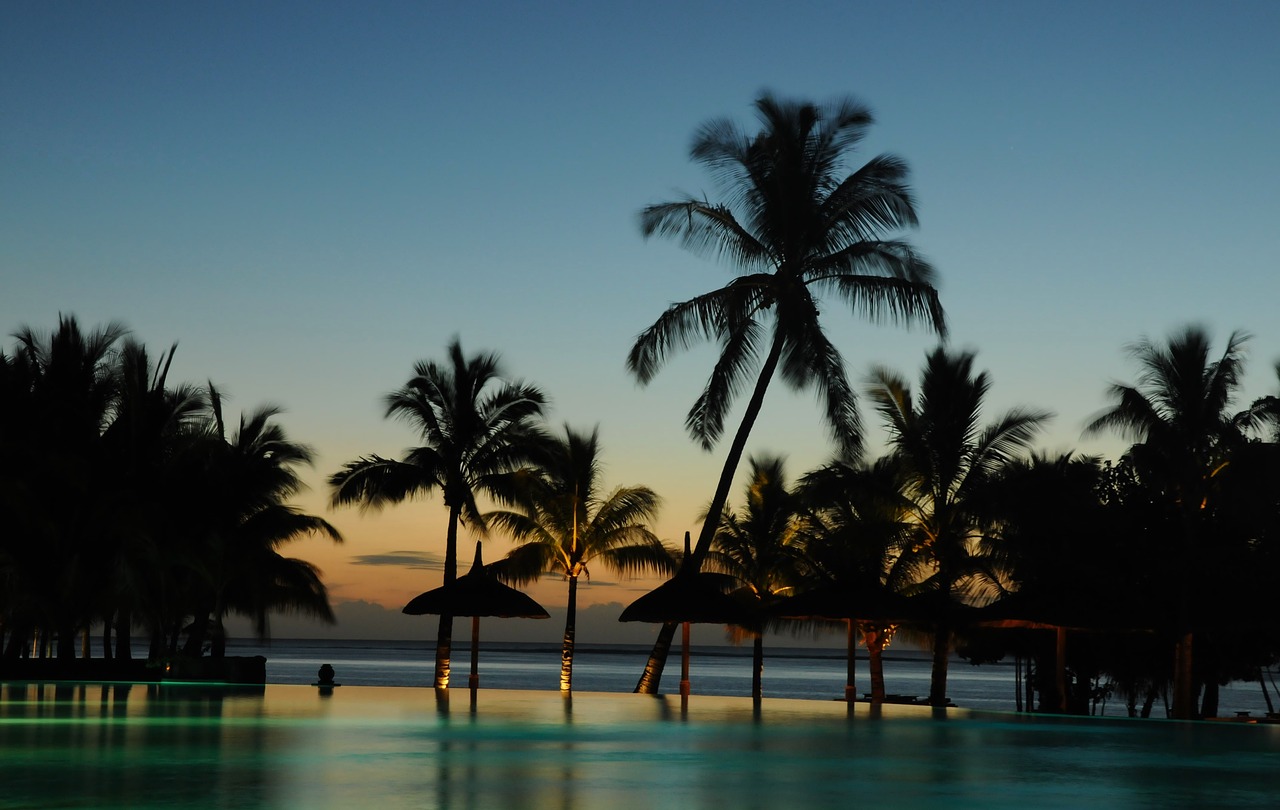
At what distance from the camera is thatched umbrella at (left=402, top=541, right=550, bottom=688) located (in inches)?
867

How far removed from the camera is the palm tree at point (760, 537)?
1073 inches

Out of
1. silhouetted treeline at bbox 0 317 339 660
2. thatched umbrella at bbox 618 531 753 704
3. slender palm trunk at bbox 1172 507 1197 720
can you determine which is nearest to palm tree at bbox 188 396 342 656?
silhouetted treeline at bbox 0 317 339 660

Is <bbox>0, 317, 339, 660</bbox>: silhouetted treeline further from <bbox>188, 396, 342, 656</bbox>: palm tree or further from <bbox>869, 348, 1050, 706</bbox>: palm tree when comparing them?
<bbox>869, 348, 1050, 706</bbox>: palm tree

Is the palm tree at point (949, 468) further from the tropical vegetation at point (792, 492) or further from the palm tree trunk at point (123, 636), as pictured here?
the palm tree trunk at point (123, 636)

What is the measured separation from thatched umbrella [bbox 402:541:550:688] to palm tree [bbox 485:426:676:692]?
3315 mm

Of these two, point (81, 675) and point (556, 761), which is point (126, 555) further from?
point (556, 761)

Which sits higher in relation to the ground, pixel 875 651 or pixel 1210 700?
pixel 875 651

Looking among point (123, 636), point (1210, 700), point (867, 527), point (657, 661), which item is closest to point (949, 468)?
point (867, 527)

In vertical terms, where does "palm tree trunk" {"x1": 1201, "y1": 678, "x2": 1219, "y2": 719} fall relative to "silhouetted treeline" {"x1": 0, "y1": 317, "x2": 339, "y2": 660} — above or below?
below

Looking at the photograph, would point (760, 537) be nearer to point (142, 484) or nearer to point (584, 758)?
point (142, 484)

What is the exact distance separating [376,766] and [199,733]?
3.50 m

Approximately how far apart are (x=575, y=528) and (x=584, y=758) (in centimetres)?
1533

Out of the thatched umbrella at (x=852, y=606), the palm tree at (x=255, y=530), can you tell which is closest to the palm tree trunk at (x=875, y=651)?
the thatched umbrella at (x=852, y=606)

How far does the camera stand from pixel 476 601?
2214cm
